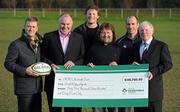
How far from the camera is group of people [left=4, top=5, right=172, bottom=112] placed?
6.70 meters

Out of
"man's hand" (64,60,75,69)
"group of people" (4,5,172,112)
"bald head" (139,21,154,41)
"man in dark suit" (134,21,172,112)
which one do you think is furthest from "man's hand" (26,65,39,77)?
"bald head" (139,21,154,41)

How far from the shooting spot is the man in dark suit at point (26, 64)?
6.68 meters

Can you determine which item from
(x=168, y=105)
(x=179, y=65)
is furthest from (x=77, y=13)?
(x=168, y=105)

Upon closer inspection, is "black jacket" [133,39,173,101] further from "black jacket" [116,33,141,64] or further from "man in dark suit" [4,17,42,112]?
"man in dark suit" [4,17,42,112]

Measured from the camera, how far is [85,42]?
7.39 m

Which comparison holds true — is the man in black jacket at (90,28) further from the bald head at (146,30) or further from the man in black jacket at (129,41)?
the bald head at (146,30)

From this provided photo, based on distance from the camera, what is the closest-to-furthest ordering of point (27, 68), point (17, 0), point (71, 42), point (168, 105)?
1. point (27, 68)
2. point (71, 42)
3. point (168, 105)
4. point (17, 0)

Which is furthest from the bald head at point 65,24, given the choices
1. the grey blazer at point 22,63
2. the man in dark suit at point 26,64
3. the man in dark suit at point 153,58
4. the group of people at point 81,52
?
the man in dark suit at point 153,58

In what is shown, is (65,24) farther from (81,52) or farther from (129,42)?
(129,42)

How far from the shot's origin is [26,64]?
677 centimetres

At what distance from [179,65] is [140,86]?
929cm

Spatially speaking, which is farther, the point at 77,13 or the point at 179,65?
the point at 77,13

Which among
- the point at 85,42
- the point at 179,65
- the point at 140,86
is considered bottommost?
the point at 179,65

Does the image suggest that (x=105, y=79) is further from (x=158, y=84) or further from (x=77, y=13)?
(x=77, y=13)
